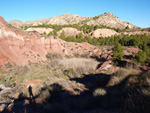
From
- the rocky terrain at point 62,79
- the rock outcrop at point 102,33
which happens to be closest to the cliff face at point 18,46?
the rocky terrain at point 62,79

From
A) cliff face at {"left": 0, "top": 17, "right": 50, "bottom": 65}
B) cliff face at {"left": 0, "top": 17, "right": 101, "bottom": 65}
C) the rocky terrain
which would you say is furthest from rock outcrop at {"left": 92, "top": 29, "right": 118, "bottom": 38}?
cliff face at {"left": 0, "top": 17, "right": 50, "bottom": 65}

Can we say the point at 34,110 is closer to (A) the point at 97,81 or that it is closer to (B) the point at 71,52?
(A) the point at 97,81

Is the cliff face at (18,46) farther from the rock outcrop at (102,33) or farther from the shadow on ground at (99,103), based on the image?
the rock outcrop at (102,33)

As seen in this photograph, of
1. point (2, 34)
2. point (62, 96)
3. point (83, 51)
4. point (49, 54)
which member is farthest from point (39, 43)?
point (62, 96)

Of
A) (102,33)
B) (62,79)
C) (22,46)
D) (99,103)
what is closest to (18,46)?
(22,46)

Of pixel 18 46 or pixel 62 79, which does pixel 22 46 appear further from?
pixel 62 79

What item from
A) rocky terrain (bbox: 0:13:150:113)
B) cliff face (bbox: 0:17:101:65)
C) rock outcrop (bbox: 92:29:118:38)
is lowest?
rocky terrain (bbox: 0:13:150:113)

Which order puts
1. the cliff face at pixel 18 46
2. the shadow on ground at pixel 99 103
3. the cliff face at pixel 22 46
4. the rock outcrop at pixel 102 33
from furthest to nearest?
1. the rock outcrop at pixel 102 33
2. the cliff face at pixel 22 46
3. the cliff face at pixel 18 46
4. the shadow on ground at pixel 99 103

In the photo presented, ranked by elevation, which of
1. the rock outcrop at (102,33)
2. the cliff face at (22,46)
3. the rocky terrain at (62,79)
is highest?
the rock outcrop at (102,33)

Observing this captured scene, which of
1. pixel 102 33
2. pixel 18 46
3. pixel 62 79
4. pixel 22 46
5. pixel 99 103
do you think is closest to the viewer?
pixel 99 103

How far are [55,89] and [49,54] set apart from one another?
14.2m

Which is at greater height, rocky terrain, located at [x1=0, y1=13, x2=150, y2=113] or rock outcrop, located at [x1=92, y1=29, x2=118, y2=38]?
rock outcrop, located at [x1=92, y1=29, x2=118, y2=38]

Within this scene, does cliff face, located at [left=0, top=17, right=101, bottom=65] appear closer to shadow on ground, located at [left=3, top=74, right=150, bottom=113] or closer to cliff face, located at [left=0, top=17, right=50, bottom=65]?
cliff face, located at [left=0, top=17, right=50, bottom=65]

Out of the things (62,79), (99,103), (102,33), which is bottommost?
(62,79)
